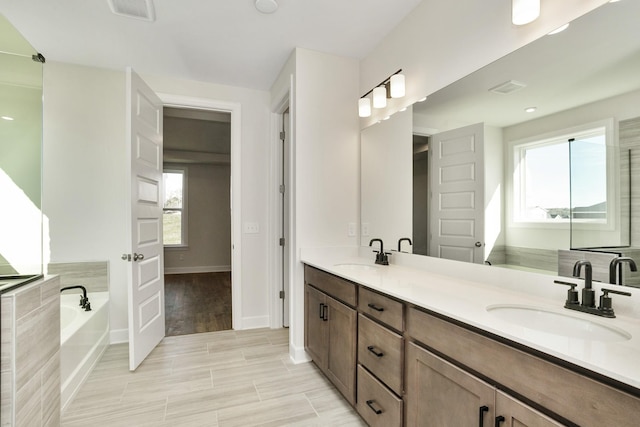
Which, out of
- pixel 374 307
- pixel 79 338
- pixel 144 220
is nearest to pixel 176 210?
pixel 144 220

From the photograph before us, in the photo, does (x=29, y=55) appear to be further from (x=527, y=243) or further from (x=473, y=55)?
(x=527, y=243)

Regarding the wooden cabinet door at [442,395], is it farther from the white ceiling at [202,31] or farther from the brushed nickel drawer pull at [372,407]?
the white ceiling at [202,31]

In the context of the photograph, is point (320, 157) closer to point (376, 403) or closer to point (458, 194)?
point (458, 194)

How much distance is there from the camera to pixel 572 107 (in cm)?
134

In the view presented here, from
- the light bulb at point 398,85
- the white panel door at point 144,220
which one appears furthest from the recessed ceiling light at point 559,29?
the white panel door at point 144,220

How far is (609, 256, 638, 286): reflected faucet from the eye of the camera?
110 centimetres

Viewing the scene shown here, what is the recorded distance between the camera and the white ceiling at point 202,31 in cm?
215

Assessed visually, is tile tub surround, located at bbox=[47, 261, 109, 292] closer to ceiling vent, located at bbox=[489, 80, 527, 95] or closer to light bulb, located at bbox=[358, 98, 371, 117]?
light bulb, located at bbox=[358, 98, 371, 117]

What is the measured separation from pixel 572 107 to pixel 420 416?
4.69 feet

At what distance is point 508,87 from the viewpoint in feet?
5.28

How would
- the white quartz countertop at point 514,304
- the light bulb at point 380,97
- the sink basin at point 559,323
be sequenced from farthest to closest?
the light bulb at point 380,97 < the sink basin at point 559,323 < the white quartz countertop at point 514,304

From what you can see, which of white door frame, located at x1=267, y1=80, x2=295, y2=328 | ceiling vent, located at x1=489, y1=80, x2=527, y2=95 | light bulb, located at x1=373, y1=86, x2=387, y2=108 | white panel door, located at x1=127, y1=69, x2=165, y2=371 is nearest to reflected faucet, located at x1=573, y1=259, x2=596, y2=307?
ceiling vent, located at x1=489, y1=80, x2=527, y2=95

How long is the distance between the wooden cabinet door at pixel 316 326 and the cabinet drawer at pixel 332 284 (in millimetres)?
62

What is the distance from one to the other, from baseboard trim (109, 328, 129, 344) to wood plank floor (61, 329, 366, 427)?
78 millimetres
